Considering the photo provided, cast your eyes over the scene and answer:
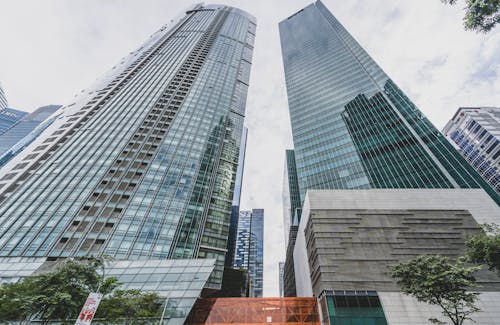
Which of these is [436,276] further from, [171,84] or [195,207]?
[171,84]

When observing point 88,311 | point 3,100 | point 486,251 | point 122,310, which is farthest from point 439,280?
point 3,100

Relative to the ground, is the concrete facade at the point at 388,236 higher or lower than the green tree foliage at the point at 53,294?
higher

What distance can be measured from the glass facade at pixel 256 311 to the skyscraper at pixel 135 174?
12.3 meters

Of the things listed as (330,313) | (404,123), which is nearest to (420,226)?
(330,313)

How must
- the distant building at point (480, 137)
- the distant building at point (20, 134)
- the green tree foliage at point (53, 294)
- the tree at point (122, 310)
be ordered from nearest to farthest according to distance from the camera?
the green tree foliage at point (53, 294), the tree at point (122, 310), the distant building at point (480, 137), the distant building at point (20, 134)

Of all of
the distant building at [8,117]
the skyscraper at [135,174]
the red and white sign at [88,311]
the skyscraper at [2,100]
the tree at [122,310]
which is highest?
the skyscraper at [2,100]

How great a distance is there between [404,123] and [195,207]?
62.3 metres

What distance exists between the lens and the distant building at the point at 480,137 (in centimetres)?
6719

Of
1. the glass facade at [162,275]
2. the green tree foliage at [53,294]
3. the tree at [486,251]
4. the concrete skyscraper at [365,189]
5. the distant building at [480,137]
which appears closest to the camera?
the green tree foliage at [53,294]

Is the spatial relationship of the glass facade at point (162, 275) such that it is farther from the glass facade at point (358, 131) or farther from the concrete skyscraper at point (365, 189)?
the glass facade at point (358, 131)

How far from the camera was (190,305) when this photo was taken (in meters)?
24.4

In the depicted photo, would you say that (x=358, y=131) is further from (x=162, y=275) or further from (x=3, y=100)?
(x=3, y=100)

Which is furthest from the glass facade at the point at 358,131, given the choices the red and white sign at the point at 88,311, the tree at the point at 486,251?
the red and white sign at the point at 88,311

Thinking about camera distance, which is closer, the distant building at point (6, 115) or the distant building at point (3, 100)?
the distant building at point (6, 115)
